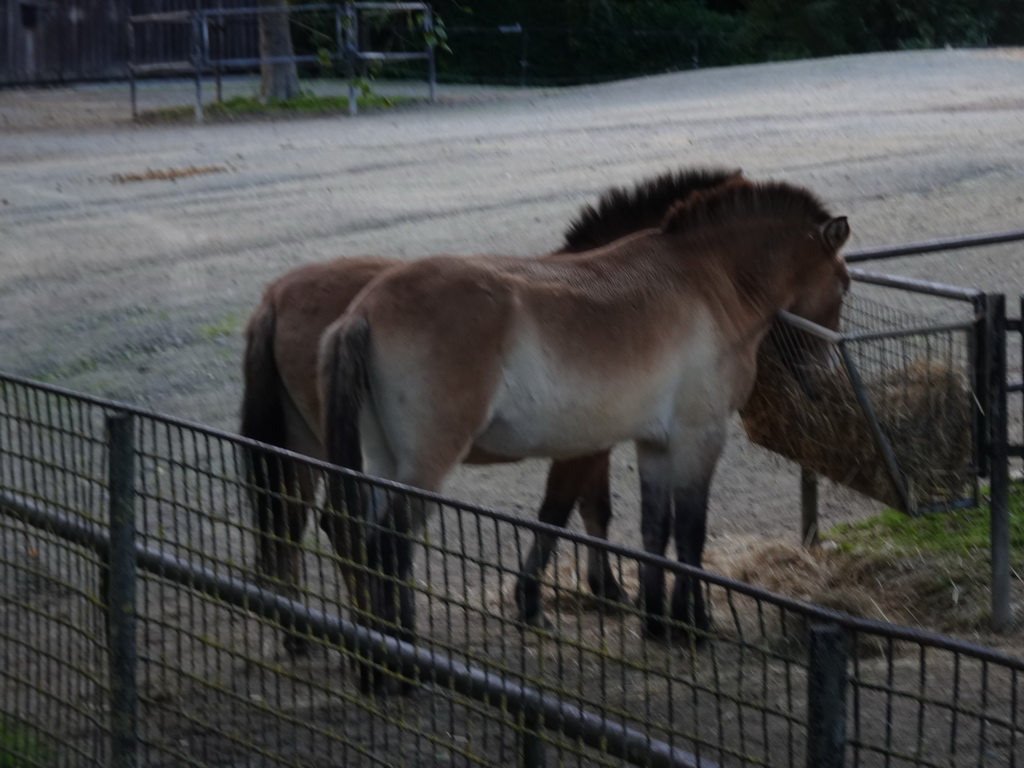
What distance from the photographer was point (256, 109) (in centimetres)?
2289

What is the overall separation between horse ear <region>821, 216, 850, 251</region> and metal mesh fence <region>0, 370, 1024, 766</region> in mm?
1530

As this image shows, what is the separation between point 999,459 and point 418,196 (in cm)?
935

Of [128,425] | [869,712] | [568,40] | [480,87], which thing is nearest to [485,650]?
[128,425]

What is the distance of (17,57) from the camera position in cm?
2941

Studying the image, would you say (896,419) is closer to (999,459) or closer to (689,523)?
(999,459)

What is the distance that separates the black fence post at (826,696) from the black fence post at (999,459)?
3382mm

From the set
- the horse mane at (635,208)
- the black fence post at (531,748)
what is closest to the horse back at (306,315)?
the horse mane at (635,208)

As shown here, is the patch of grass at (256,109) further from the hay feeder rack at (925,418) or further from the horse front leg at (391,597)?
the horse front leg at (391,597)

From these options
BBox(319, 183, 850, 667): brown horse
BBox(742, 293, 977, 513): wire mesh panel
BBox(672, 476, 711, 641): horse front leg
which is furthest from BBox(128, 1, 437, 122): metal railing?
BBox(742, 293, 977, 513): wire mesh panel

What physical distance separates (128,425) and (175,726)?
4.63ft

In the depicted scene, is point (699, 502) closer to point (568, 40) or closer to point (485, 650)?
point (485, 650)

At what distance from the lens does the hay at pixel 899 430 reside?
5.11 metres

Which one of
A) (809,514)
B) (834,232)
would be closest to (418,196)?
(809,514)

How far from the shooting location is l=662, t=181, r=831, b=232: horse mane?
5.60 meters
